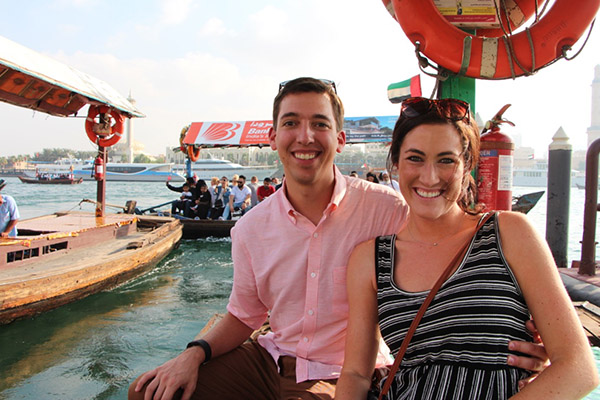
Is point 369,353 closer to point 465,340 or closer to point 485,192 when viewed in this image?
point 465,340

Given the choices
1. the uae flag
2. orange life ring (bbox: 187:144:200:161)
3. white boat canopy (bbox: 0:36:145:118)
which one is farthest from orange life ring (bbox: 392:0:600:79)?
orange life ring (bbox: 187:144:200:161)

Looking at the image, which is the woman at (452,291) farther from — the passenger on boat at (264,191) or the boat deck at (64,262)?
the passenger on boat at (264,191)

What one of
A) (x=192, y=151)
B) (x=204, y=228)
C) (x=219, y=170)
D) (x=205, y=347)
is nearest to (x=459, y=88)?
(x=205, y=347)

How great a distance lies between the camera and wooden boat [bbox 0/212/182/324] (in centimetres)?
550

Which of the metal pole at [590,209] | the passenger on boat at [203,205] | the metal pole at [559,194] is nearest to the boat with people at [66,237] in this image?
the passenger on boat at [203,205]

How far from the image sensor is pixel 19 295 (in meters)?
5.35

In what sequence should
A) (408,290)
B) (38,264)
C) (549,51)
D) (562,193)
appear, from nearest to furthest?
(408,290), (549,51), (562,193), (38,264)

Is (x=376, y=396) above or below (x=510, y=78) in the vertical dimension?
below

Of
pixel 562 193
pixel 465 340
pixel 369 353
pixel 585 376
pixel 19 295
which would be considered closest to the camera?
pixel 585 376

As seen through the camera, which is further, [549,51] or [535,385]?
[549,51]

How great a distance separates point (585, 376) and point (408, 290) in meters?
0.51

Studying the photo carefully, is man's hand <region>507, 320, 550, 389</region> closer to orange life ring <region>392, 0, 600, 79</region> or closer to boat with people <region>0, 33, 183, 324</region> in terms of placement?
orange life ring <region>392, 0, 600, 79</region>

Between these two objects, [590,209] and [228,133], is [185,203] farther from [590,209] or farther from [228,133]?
[590,209]

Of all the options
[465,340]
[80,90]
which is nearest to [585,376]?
[465,340]
